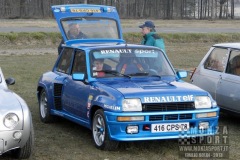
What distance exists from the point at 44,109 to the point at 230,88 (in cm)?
343

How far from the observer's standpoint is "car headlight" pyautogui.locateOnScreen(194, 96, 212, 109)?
25.4ft

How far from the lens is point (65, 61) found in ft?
32.1

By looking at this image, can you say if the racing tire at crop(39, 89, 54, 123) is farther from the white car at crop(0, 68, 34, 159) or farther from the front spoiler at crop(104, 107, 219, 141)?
the white car at crop(0, 68, 34, 159)

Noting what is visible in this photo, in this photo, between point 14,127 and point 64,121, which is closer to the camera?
point 14,127

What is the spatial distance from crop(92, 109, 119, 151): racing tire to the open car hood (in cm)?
405

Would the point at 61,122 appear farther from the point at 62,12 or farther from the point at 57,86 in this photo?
the point at 62,12

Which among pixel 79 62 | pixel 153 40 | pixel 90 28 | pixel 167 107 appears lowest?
pixel 167 107

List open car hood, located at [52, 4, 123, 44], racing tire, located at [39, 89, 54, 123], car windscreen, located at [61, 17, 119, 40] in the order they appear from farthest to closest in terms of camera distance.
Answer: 1. open car hood, located at [52, 4, 123, 44]
2. car windscreen, located at [61, 17, 119, 40]
3. racing tire, located at [39, 89, 54, 123]

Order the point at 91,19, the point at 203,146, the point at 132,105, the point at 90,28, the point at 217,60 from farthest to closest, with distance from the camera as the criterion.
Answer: the point at 91,19
the point at 90,28
the point at 217,60
the point at 203,146
the point at 132,105

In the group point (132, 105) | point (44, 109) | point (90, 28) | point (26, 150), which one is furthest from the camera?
point (90, 28)

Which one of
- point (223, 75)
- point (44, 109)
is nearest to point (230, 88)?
point (223, 75)

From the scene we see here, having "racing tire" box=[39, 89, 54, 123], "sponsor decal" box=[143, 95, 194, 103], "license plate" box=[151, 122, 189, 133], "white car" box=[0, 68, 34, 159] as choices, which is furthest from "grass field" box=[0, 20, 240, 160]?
"sponsor decal" box=[143, 95, 194, 103]

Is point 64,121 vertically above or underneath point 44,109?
underneath

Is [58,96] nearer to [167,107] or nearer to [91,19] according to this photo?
[167,107]
